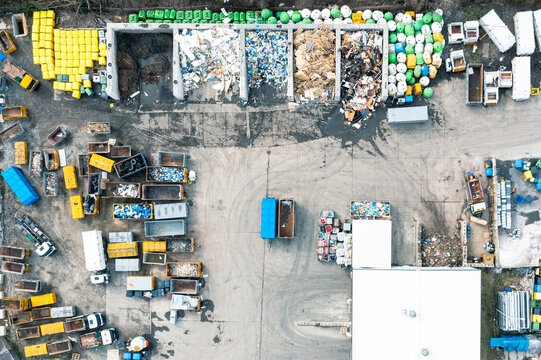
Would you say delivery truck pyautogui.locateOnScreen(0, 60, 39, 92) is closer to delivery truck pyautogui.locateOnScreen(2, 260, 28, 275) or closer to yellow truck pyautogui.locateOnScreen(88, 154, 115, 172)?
yellow truck pyautogui.locateOnScreen(88, 154, 115, 172)

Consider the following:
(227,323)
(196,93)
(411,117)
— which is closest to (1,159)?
(196,93)

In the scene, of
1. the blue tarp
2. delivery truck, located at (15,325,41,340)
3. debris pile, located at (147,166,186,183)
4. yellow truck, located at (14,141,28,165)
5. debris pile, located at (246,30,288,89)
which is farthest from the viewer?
yellow truck, located at (14,141,28,165)

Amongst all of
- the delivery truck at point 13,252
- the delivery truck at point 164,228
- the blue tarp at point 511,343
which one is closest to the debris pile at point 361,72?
the delivery truck at point 164,228

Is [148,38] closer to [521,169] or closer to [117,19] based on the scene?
[117,19]

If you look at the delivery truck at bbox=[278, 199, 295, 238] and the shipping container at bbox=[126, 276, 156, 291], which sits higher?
the delivery truck at bbox=[278, 199, 295, 238]

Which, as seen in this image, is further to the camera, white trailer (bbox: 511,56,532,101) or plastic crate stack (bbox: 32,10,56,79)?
plastic crate stack (bbox: 32,10,56,79)

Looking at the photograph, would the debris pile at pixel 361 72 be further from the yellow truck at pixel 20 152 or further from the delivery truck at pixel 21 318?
the delivery truck at pixel 21 318

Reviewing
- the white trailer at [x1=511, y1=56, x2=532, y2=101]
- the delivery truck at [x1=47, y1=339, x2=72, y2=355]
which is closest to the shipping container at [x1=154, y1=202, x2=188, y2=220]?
the delivery truck at [x1=47, y1=339, x2=72, y2=355]

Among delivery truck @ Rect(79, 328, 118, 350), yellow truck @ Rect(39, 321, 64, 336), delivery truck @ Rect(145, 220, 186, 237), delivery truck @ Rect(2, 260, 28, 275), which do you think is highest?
delivery truck @ Rect(145, 220, 186, 237)
